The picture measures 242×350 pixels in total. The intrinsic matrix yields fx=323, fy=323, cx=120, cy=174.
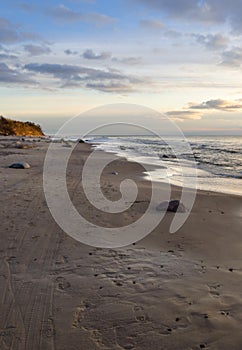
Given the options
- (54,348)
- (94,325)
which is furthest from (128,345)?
(54,348)

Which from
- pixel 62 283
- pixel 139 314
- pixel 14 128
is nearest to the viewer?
pixel 139 314

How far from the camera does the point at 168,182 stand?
14195mm

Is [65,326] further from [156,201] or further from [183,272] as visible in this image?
[156,201]

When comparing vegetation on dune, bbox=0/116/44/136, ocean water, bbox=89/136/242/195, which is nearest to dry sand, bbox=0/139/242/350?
ocean water, bbox=89/136/242/195

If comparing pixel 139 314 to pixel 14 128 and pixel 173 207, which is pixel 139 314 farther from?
pixel 14 128

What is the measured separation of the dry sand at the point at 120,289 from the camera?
3.35m

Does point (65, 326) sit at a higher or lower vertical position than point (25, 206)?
lower

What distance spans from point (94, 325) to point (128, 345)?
47 centimetres

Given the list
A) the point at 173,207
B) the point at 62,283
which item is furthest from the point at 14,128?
the point at 62,283

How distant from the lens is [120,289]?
170 inches

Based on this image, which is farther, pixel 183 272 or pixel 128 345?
pixel 183 272

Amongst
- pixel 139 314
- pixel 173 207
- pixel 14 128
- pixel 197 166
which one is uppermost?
pixel 14 128

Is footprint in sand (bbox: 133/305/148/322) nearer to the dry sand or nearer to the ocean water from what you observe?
the dry sand

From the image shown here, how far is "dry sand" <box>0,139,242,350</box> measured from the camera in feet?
11.0
